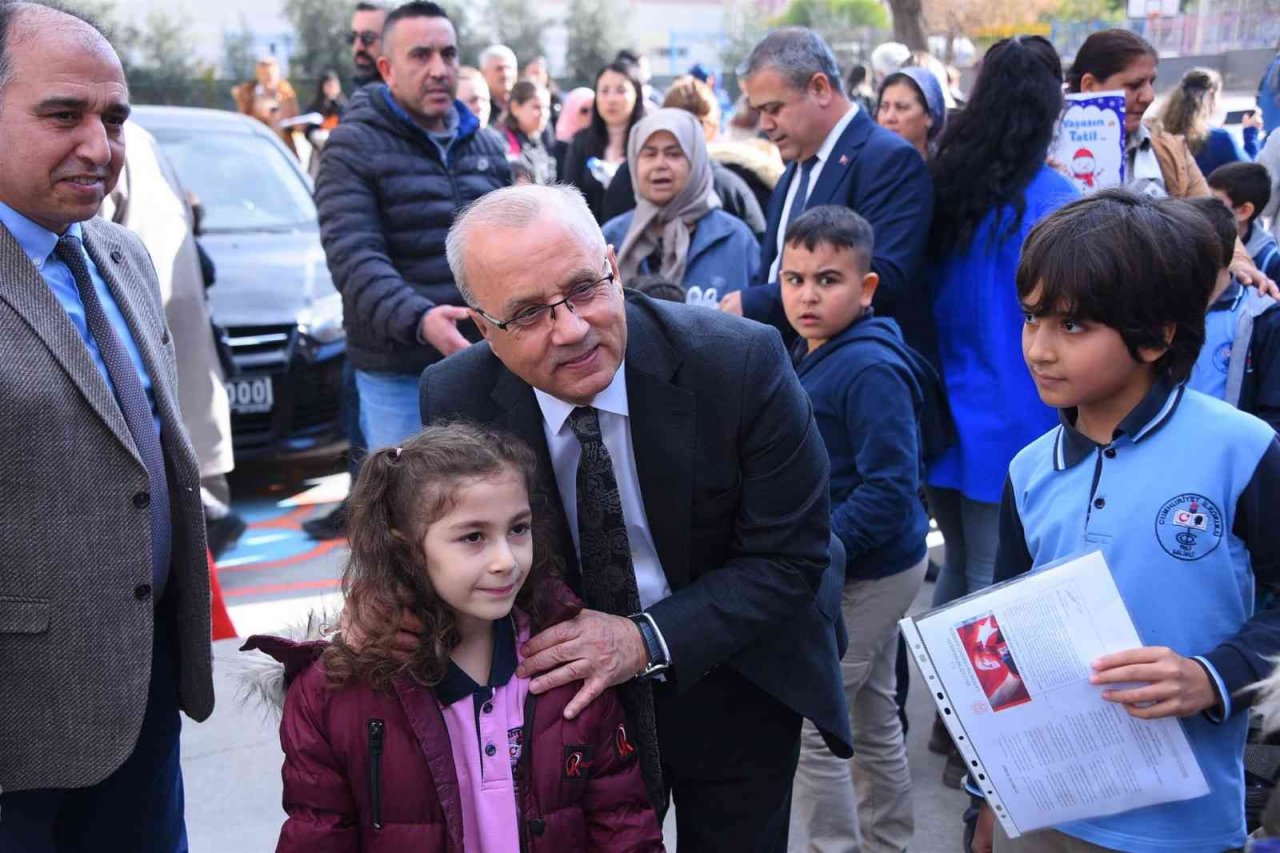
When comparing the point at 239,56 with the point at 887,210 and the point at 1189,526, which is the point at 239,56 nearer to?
the point at 887,210

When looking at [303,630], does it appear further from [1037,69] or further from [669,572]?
[1037,69]

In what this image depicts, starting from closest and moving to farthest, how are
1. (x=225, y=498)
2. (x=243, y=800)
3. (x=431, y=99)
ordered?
(x=243, y=800), (x=431, y=99), (x=225, y=498)

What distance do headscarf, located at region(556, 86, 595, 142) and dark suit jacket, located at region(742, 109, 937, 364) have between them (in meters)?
4.93

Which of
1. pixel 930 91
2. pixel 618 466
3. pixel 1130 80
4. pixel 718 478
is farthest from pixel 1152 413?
pixel 930 91

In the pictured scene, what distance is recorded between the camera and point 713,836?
88.8 inches

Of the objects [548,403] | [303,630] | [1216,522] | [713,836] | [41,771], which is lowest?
[713,836]

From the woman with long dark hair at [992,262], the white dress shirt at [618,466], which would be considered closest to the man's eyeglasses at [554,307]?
the white dress shirt at [618,466]

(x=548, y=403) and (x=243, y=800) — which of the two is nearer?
(x=548, y=403)

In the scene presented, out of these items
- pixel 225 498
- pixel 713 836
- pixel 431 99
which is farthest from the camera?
pixel 225 498

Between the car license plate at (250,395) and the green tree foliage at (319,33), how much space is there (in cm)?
1982

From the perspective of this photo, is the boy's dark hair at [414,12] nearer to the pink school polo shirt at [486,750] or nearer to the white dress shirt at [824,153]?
the white dress shirt at [824,153]

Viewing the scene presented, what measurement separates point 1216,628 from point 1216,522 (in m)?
0.18

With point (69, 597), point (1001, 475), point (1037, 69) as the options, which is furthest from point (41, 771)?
point (1037, 69)

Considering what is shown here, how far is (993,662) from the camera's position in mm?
1974
